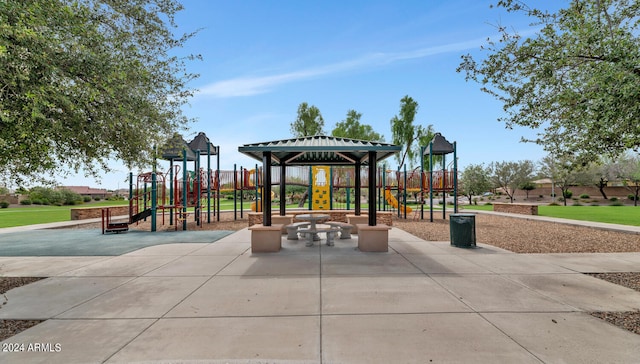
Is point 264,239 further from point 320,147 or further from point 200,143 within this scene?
point 200,143

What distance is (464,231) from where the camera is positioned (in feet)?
31.2

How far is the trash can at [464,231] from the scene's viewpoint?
9508mm

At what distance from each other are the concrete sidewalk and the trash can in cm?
162

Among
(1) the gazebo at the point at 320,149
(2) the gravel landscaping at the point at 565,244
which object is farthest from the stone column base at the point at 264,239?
→ (2) the gravel landscaping at the point at 565,244

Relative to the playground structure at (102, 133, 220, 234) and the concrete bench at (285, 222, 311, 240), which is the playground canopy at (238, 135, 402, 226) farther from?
the playground structure at (102, 133, 220, 234)

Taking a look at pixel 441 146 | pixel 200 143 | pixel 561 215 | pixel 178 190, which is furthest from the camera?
pixel 561 215

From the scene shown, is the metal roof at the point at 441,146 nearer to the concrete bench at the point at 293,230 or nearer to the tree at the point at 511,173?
the concrete bench at the point at 293,230

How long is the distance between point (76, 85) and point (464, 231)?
1008cm

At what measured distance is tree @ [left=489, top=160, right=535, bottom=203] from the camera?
54.5m

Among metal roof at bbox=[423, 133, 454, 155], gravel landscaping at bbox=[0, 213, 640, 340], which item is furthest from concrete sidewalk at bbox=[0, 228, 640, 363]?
metal roof at bbox=[423, 133, 454, 155]

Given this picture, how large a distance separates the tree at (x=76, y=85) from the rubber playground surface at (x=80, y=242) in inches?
138

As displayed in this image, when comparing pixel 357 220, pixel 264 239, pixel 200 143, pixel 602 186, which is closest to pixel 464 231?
pixel 357 220

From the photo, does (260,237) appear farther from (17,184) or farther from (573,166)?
(573,166)

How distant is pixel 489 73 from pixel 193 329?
27.5 feet
